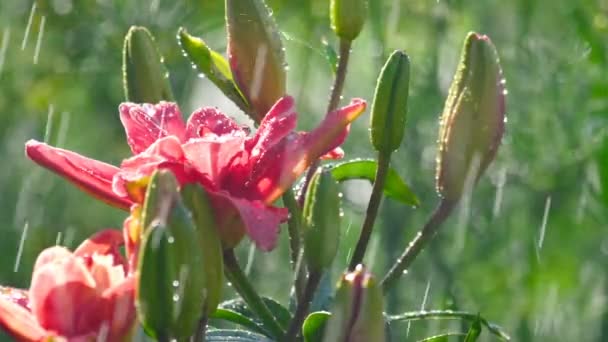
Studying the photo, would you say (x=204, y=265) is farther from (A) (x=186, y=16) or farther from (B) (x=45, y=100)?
(B) (x=45, y=100)

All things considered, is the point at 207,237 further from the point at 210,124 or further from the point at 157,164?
the point at 210,124

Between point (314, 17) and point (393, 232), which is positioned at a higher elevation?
point (314, 17)

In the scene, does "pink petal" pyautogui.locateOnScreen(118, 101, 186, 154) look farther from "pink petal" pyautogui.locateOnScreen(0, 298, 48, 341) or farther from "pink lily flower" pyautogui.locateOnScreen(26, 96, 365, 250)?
"pink petal" pyautogui.locateOnScreen(0, 298, 48, 341)

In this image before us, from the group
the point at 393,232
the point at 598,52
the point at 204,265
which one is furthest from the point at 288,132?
the point at 393,232

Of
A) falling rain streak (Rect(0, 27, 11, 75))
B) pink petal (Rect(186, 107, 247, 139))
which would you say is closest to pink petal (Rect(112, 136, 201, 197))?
pink petal (Rect(186, 107, 247, 139))

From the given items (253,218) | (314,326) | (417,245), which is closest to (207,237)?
(253,218)

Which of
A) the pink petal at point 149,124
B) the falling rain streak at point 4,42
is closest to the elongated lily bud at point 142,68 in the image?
the pink petal at point 149,124
